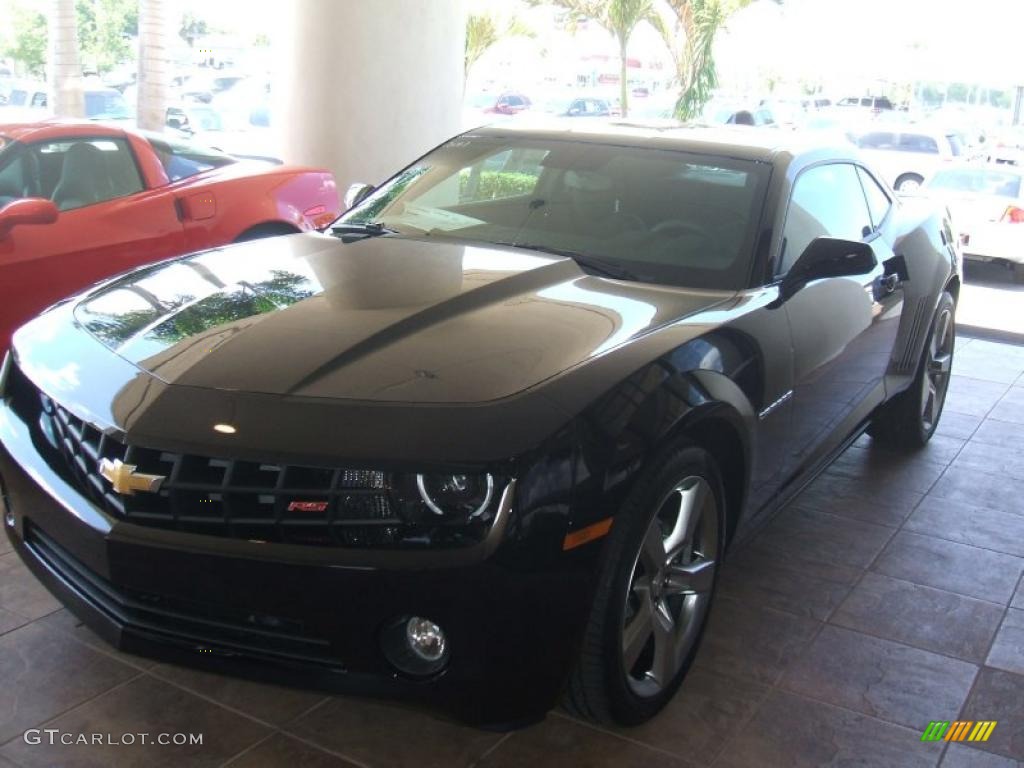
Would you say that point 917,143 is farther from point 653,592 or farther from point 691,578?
point 653,592

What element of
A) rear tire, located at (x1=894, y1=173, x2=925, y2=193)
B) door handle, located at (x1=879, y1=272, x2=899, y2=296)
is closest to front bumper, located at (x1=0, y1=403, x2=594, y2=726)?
door handle, located at (x1=879, y1=272, x2=899, y2=296)

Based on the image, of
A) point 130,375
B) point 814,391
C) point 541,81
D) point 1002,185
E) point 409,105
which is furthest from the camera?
point 541,81

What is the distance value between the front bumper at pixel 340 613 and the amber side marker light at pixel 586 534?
25 mm

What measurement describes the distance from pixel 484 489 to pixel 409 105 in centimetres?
719

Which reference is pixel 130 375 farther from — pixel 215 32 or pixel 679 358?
pixel 215 32

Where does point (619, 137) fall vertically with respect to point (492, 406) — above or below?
above

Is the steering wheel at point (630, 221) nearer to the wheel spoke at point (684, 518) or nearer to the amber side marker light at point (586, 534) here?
the wheel spoke at point (684, 518)

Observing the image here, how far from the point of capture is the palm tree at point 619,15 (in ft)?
45.0

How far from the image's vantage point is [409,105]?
29.2 feet

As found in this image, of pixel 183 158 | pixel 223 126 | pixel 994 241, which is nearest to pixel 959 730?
pixel 183 158

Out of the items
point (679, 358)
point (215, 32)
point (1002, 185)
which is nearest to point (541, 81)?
point (1002, 185)

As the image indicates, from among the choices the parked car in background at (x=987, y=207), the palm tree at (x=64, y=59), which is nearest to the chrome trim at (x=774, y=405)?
the palm tree at (x=64, y=59)

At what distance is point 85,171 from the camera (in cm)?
549

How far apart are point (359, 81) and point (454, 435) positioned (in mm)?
6917
